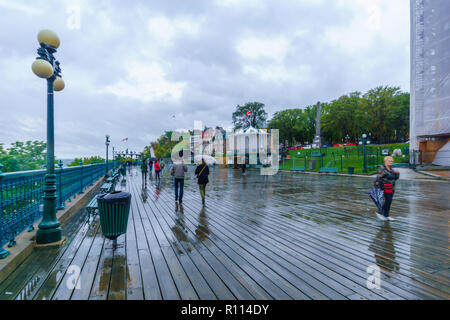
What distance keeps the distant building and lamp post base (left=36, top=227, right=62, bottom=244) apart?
31498 millimetres

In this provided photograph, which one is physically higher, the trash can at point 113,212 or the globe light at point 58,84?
the globe light at point 58,84

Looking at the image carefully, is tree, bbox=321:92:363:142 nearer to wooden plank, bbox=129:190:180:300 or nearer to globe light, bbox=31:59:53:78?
wooden plank, bbox=129:190:180:300

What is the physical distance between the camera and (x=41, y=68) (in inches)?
172

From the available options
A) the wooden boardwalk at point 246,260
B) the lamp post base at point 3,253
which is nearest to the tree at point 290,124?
the wooden boardwalk at point 246,260

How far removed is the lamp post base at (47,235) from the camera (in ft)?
14.6

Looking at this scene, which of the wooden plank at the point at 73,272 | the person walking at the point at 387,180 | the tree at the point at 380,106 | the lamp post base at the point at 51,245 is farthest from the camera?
the tree at the point at 380,106

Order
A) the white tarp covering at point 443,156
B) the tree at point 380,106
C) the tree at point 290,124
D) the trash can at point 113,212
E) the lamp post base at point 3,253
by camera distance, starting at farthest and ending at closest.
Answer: the tree at point 290,124, the tree at point 380,106, the white tarp covering at point 443,156, the trash can at point 113,212, the lamp post base at point 3,253

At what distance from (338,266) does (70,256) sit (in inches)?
170

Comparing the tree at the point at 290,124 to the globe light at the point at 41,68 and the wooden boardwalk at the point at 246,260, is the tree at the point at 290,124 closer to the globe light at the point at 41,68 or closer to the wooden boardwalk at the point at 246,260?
the wooden boardwalk at the point at 246,260

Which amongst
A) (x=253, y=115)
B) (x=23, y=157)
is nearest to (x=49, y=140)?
(x=23, y=157)

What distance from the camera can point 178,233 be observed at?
5344mm

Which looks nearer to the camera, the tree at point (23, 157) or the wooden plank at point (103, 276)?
the wooden plank at point (103, 276)
